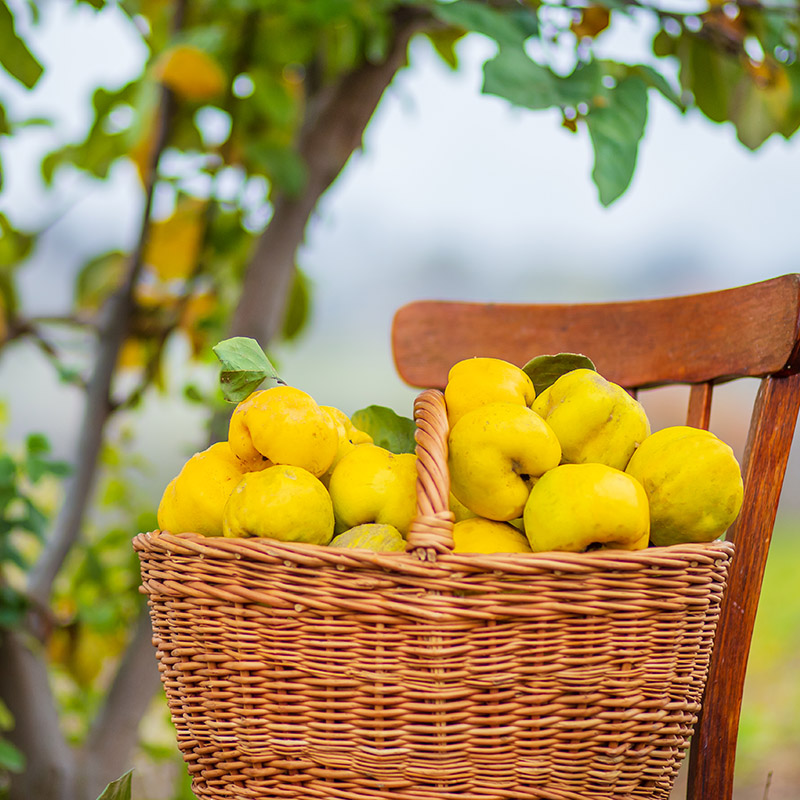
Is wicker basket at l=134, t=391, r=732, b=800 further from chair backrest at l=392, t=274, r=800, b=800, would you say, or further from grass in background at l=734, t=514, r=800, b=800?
grass in background at l=734, t=514, r=800, b=800

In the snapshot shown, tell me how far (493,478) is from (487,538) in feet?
0.15

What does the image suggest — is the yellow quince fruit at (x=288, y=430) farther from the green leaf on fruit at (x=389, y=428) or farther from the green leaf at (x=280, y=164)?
the green leaf at (x=280, y=164)

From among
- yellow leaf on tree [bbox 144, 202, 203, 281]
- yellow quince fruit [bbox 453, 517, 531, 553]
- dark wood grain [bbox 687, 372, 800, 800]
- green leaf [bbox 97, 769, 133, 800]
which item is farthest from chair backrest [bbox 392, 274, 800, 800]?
yellow leaf on tree [bbox 144, 202, 203, 281]

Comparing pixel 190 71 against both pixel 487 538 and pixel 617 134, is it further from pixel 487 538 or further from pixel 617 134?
pixel 487 538

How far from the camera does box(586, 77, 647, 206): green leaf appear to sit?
743 millimetres

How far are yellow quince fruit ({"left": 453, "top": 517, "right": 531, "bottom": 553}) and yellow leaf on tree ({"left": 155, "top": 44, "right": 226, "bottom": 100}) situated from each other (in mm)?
784

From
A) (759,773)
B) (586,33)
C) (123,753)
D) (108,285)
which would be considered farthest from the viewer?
(759,773)

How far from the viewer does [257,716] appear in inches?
22.2

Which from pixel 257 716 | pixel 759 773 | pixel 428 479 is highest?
pixel 759 773

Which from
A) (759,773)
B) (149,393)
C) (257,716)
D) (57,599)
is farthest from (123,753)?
(759,773)

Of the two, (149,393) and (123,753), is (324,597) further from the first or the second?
(149,393)

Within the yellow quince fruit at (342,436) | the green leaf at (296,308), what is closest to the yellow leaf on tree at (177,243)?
the green leaf at (296,308)

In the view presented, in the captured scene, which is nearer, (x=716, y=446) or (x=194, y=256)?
(x=716, y=446)

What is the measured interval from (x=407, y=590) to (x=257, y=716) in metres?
0.16
